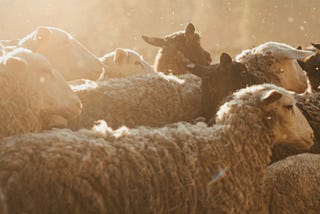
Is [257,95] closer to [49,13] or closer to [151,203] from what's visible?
[151,203]

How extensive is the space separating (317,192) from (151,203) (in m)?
1.42

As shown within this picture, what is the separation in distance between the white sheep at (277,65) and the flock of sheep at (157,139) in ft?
0.04

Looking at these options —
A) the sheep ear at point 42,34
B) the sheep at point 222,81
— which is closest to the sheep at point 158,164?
the sheep at point 222,81

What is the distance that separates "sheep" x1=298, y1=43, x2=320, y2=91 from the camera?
5727 mm

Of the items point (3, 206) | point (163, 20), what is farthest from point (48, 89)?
point (163, 20)

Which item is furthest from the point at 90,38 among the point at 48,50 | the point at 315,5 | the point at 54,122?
the point at 54,122

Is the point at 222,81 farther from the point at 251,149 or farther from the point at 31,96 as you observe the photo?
the point at 31,96

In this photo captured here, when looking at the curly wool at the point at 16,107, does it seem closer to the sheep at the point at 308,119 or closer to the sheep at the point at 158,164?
the sheep at the point at 158,164

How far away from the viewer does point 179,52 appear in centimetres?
646

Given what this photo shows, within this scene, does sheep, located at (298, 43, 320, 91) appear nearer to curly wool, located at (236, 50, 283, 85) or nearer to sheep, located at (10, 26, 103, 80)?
curly wool, located at (236, 50, 283, 85)

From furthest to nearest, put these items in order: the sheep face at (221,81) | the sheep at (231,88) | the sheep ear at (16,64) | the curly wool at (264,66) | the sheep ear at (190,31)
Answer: the sheep ear at (190,31)
the curly wool at (264,66)
the sheep face at (221,81)
the sheep at (231,88)
the sheep ear at (16,64)

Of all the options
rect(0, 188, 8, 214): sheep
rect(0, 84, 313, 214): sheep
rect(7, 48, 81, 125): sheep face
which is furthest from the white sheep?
rect(0, 188, 8, 214): sheep

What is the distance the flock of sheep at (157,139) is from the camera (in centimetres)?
273

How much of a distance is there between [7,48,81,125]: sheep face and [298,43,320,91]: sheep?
3.00 meters
